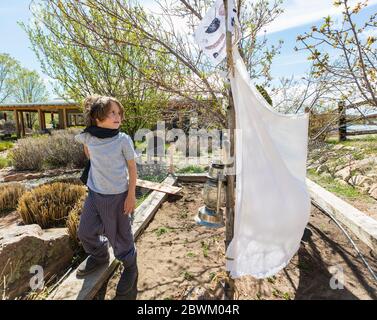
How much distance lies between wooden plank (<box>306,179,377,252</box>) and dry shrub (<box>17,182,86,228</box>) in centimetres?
363

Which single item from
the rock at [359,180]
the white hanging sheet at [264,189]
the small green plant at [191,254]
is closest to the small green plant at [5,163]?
the small green plant at [191,254]

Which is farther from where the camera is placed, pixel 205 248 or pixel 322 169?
pixel 322 169

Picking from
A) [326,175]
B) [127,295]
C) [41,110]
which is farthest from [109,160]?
[41,110]

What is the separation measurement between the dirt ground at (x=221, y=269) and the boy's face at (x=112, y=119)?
1.41 metres

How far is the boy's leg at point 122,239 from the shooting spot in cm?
219

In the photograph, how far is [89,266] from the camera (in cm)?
238

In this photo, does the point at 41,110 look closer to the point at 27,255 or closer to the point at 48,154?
the point at 48,154

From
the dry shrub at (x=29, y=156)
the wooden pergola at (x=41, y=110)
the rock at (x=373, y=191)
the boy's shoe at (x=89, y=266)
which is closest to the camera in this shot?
the boy's shoe at (x=89, y=266)

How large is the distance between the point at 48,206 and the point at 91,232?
159 cm

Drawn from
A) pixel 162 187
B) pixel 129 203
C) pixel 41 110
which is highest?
pixel 41 110

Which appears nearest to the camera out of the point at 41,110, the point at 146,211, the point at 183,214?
the point at 146,211

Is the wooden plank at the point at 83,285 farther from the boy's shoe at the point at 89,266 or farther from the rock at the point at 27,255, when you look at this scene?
the rock at the point at 27,255

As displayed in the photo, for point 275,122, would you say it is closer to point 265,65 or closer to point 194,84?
point 194,84
